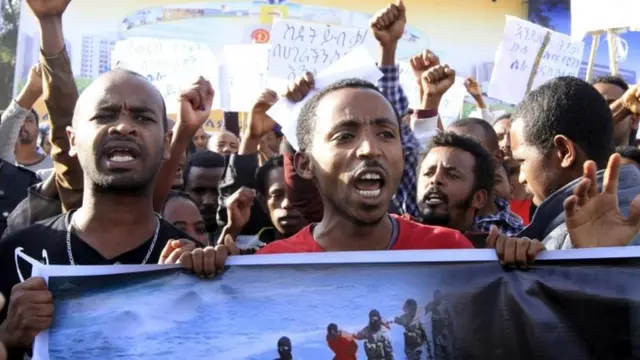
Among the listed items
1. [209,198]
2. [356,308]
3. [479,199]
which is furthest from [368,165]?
[209,198]

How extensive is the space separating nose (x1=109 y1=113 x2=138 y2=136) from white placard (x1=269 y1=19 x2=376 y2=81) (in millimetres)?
3326

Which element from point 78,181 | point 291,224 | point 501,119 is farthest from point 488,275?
point 501,119

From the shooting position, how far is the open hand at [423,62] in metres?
4.62

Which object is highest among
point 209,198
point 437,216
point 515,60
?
point 515,60

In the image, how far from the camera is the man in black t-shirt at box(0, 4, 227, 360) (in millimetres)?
2918

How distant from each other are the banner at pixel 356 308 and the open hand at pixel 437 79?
2028mm

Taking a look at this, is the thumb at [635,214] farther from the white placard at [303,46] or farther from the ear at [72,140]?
the white placard at [303,46]

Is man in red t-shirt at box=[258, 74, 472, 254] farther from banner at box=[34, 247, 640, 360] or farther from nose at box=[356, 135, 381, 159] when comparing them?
banner at box=[34, 247, 640, 360]

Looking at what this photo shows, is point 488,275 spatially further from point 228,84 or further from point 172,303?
point 228,84

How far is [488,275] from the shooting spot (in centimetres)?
254

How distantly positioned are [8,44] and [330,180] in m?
19.2

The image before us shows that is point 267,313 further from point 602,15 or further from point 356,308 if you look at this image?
point 602,15

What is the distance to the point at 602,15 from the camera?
6887 millimetres

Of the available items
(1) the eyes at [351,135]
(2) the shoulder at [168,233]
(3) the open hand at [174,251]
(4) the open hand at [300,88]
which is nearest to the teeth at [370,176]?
(1) the eyes at [351,135]
